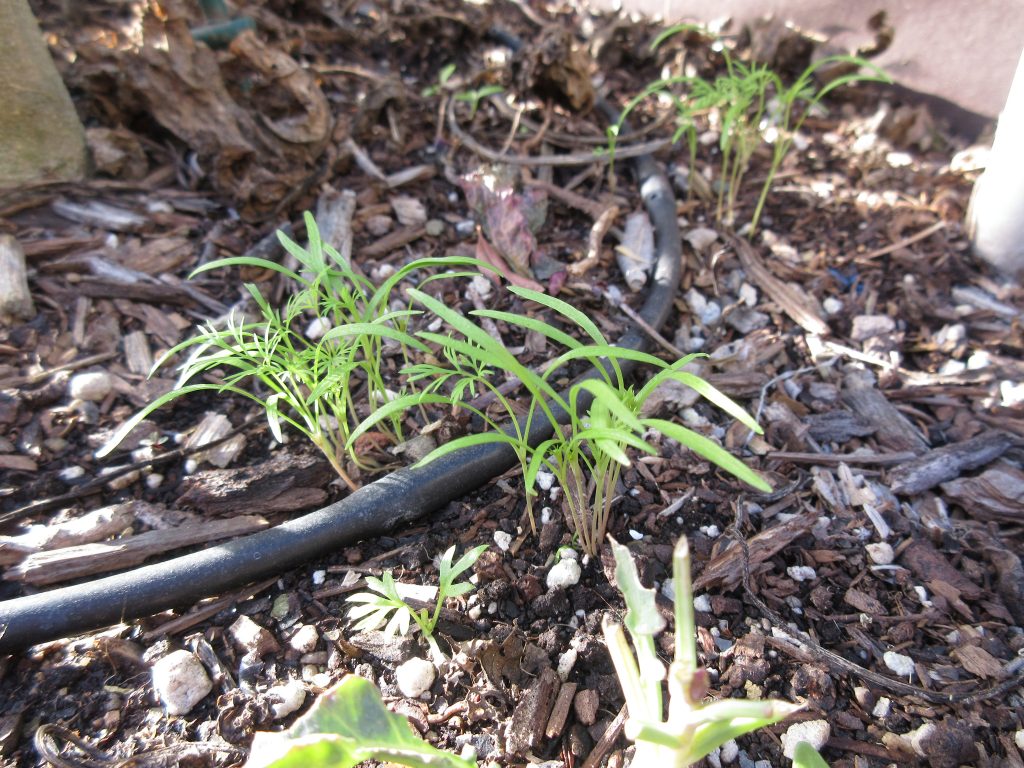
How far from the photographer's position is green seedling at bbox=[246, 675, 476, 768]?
87 centimetres

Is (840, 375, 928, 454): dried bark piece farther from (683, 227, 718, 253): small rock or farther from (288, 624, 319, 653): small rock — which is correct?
(288, 624, 319, 653): small rock

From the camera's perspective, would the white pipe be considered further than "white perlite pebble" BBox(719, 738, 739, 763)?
Yes

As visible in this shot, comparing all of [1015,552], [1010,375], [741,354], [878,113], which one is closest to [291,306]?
[741,354]

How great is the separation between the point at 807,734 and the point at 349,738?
81 cm

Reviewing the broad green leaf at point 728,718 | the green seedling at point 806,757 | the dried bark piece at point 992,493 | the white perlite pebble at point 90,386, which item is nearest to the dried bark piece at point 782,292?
the dried bark piece at point 992,493

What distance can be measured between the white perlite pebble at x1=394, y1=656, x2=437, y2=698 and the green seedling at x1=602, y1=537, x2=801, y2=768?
1.42ft

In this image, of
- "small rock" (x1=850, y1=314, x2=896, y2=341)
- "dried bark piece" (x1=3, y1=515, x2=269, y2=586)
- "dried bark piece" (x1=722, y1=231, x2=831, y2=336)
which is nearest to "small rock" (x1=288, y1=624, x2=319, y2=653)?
"dried bark piece" (x1=3, y1=515, x2=269, y2=586)

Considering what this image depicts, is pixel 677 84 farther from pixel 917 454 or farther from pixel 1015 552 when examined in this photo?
pixel 1015 552

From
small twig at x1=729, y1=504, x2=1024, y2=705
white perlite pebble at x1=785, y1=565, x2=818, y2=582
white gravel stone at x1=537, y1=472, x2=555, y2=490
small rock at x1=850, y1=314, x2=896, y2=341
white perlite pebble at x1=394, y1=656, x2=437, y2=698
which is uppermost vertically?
small rock at x1=850, y1=314, x2=896, y2=341

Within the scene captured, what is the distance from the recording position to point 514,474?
63.2 inches

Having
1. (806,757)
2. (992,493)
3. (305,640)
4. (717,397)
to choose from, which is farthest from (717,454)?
(992,493)

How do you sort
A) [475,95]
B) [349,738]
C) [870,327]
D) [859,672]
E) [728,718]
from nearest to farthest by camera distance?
[728,718], [349,738], [859,672], [870,327], [475,95]

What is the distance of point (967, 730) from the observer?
3.92 ft

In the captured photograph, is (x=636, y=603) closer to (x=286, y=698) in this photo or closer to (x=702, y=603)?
(x=702, y=603)
